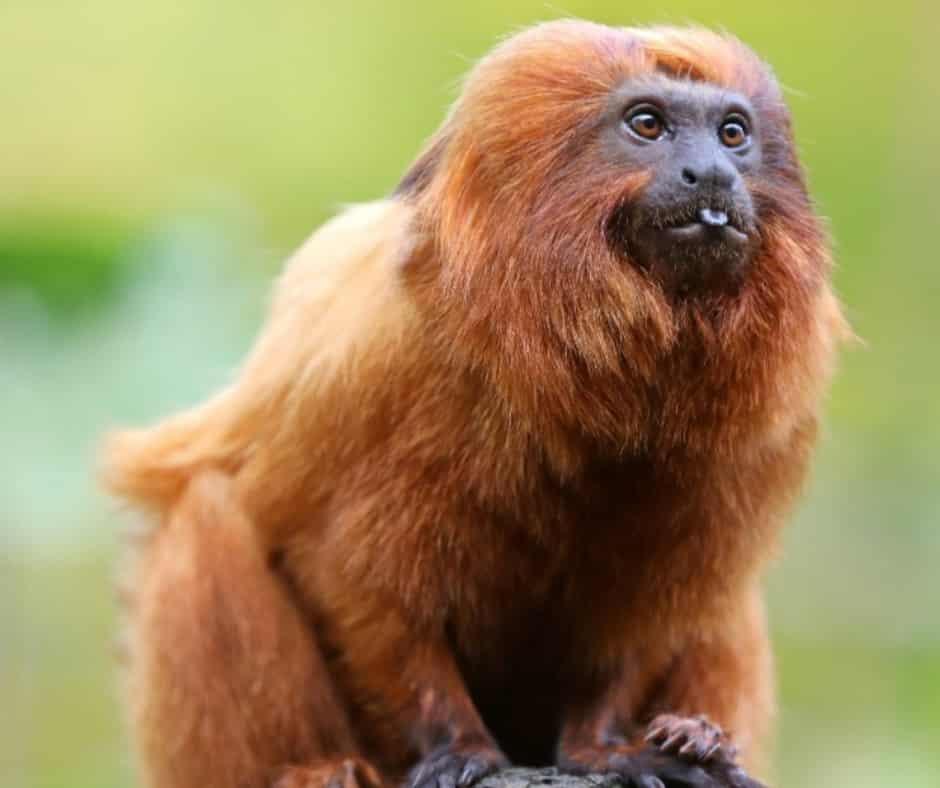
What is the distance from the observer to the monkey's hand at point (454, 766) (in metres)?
4.27

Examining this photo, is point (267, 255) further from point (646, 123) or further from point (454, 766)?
point (646, 123)

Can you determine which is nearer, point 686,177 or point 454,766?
point 686,177

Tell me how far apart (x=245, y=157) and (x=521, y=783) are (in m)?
4.75

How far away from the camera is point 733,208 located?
3889 mm

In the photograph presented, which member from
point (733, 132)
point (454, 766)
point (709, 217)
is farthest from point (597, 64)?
point (454, 766)

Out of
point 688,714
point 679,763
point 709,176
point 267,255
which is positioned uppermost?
point 267,255

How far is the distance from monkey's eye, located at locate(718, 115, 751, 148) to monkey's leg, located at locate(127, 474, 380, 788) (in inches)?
65.3

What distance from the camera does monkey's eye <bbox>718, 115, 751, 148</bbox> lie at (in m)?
4.03

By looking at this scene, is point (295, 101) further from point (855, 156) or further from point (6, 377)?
point (855, 156)

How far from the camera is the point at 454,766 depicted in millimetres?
4312

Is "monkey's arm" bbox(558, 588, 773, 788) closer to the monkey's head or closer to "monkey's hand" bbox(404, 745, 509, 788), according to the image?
"monkey's hand" bbox(404, 745, 509, 788)

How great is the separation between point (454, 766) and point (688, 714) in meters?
0.82

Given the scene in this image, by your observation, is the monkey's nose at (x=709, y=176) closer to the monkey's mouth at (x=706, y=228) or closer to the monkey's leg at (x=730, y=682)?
the monkey's mouth at (x=706, y=228)

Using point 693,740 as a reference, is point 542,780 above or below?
below
